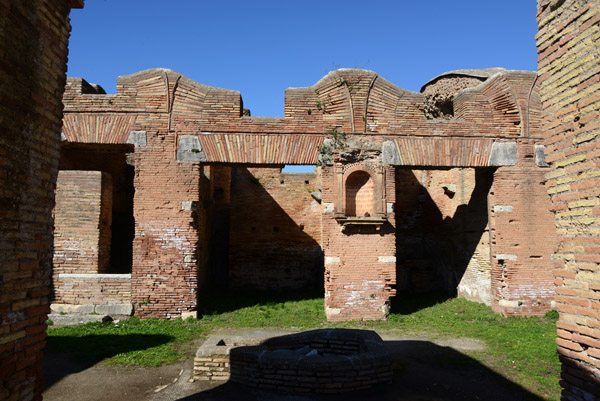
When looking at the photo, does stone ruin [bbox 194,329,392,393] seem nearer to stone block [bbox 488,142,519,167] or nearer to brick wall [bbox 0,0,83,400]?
brick wall [bbox 0,0,83,400]

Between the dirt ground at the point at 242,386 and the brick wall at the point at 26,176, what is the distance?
7.09 feet

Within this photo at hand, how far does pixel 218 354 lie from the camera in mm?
5582

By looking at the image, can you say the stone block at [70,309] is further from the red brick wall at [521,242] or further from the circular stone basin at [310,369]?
the red brick wall at [521,242]

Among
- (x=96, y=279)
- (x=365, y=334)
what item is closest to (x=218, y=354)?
(x=365, y=334)

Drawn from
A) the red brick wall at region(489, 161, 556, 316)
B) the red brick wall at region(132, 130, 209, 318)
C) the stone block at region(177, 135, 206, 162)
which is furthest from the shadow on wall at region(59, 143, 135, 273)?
the red brick wall at region(489, 161, 556, 316)

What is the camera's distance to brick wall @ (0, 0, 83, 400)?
2939 millimetres

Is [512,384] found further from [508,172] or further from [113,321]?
[113,321]

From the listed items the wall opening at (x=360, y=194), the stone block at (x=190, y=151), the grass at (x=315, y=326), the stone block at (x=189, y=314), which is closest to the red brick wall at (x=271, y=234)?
the grass at (x=315, y=326)

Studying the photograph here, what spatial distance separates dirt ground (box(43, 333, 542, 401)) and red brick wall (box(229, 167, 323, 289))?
22.8 ft

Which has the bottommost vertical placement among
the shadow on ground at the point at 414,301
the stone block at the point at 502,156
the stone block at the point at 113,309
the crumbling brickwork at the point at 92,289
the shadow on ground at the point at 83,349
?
the shadow on ground at the point at 83,349

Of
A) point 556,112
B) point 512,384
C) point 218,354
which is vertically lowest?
point 512,384

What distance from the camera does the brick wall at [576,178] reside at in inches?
132

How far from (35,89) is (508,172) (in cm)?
940

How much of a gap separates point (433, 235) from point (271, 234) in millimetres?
5316
